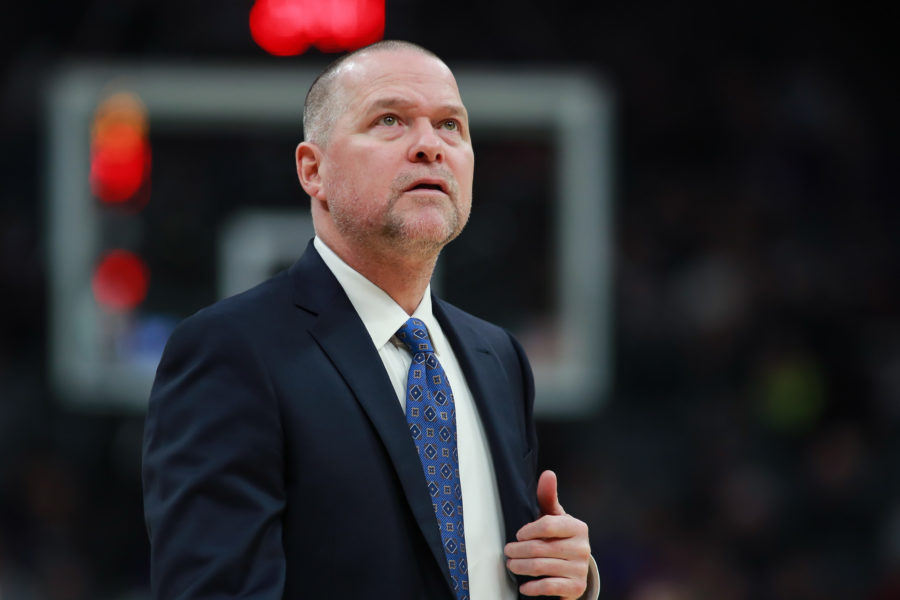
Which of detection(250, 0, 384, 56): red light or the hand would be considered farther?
detection(250, 0, 384, 56): red light

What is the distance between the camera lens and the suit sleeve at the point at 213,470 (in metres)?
1.73

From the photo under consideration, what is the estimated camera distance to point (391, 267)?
2.09m

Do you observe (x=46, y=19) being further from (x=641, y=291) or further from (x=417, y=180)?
(x=417, y=180)

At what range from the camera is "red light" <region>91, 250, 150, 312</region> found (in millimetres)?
6375

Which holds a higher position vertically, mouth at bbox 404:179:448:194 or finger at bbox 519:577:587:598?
mouth at bbox 404:179:448:194

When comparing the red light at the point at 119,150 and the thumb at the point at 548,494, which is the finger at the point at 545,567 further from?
the red light at the point at 119,150

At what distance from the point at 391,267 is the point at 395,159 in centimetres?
19

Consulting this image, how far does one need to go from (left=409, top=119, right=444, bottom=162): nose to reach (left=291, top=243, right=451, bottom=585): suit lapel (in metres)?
0.26

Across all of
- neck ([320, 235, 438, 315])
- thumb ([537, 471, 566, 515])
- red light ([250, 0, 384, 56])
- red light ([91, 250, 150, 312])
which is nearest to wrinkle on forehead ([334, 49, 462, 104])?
neck ([320, 235, 438, 315])

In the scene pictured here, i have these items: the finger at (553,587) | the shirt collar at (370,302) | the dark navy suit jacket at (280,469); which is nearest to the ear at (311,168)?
the shirt collar at (370,302)

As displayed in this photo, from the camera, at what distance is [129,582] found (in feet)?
22.9

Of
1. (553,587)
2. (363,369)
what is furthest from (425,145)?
(553,587)

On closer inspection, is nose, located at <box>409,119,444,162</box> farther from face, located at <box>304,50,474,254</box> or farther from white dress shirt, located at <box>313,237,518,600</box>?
white dress shirt, located at <box>313,237,518,600</box>

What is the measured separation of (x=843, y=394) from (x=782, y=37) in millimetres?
2589
